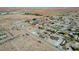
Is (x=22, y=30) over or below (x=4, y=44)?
over

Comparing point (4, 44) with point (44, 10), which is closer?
point (4, 44)
